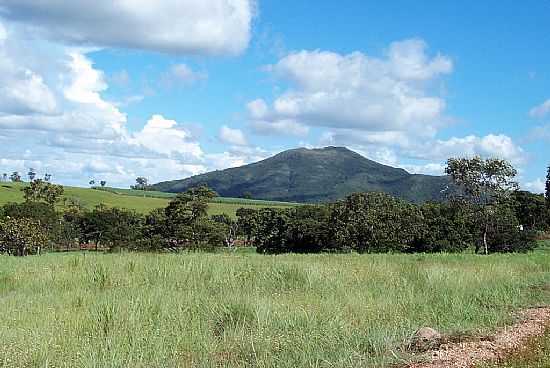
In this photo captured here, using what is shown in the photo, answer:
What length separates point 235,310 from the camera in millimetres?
10766

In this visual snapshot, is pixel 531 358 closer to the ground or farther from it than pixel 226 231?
farther from it

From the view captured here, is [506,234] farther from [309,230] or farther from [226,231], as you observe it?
[226,231]

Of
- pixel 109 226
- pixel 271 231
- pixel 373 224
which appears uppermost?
pixel 373 224

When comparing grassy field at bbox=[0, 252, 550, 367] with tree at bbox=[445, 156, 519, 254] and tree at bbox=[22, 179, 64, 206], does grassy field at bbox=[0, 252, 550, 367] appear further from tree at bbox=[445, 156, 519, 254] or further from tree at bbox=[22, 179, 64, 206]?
tree at bbox=[22, 179, 64, 206]

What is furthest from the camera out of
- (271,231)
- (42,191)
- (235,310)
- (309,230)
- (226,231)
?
(42,191)

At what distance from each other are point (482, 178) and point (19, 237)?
1754 inches

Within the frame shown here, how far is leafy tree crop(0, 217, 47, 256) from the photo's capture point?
2304 inches

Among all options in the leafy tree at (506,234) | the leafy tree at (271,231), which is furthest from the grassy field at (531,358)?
the leafy tree at (271,231)

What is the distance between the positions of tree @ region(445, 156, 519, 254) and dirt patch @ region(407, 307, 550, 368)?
4017 cm

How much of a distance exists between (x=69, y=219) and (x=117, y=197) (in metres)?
60.3

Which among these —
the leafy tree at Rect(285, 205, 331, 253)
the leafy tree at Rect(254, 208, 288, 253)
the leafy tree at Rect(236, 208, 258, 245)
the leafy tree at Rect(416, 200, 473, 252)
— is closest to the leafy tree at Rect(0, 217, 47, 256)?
the leafy tree at Rect(254, 208, 288, 253)

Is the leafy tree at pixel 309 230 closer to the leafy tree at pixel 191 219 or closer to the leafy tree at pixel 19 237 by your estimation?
the leafy tree at pixel 191 219

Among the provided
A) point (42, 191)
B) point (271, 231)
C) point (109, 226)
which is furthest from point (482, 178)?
point (42, 191)

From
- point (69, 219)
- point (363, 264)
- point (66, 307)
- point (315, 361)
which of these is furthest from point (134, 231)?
point (315, 361)
